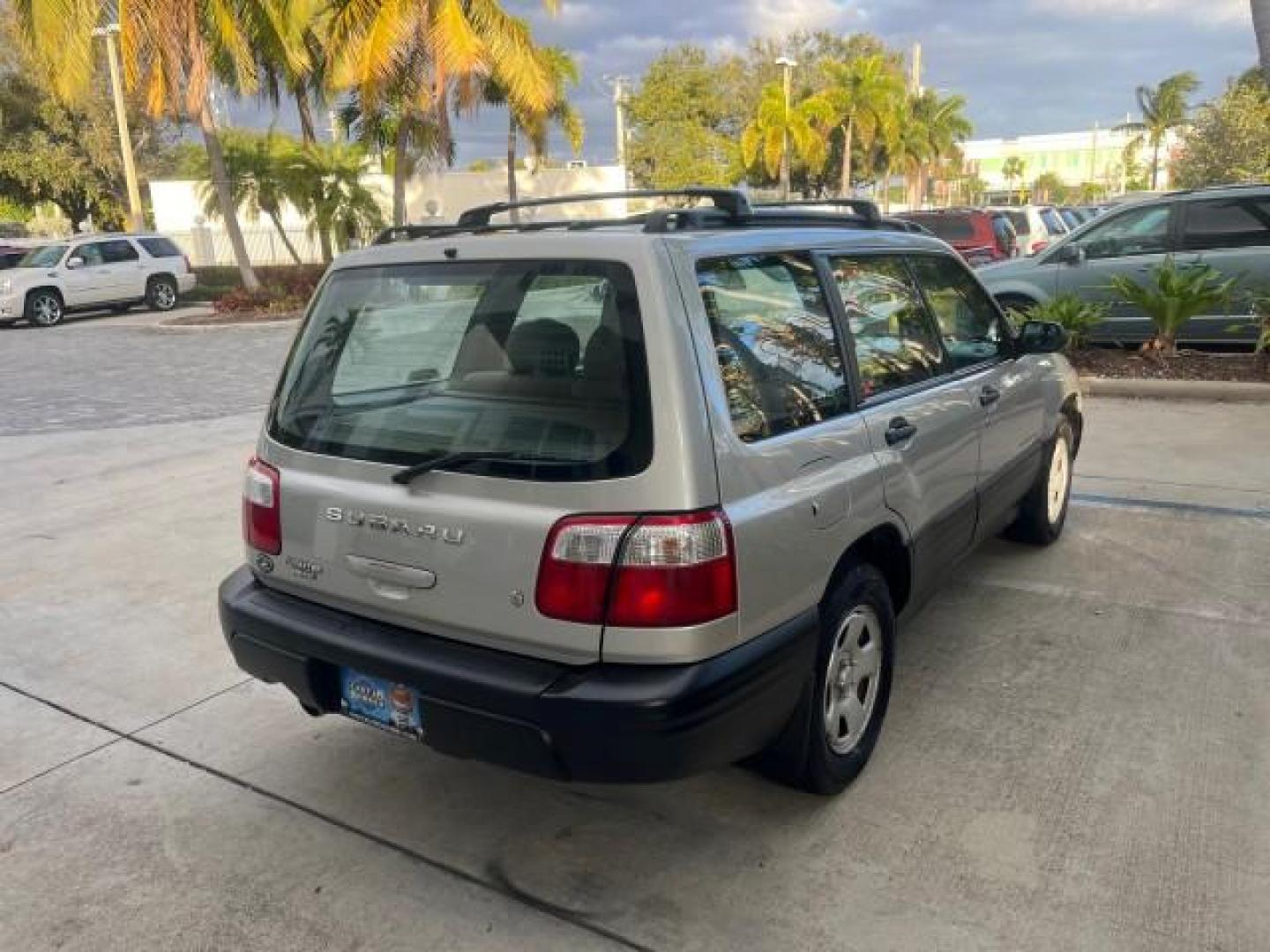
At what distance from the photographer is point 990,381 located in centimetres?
403

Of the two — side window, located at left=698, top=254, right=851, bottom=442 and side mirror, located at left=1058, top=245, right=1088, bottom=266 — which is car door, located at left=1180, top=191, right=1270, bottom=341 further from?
side window, located at left=698, top=254, right=851, bottom=442

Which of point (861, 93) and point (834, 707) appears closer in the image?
point (834, 707)

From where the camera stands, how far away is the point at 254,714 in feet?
→ 12.1

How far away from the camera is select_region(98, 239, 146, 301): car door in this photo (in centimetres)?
2106

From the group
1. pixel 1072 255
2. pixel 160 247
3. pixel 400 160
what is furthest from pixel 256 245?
pixel 1072 255

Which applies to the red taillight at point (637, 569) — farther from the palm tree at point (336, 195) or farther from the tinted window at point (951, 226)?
the palm tree at point (336, 195)

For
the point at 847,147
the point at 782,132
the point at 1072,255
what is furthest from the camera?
the point at 847,147

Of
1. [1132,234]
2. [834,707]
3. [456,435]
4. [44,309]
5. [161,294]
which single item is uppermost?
[1132,234]

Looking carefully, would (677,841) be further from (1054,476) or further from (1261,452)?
(1261,452)

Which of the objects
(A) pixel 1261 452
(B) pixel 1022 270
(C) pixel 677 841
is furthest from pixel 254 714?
(B) pixel 1022 270

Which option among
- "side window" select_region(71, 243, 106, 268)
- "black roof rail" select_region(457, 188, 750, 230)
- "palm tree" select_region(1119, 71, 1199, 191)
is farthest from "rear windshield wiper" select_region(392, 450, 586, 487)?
"palm tree" select_region(1119, 71, 1199, 191)

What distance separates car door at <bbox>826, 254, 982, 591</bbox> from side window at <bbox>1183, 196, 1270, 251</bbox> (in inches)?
280

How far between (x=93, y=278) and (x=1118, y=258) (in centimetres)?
1943

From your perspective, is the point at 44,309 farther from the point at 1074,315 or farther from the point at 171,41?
the point at 1074,315
